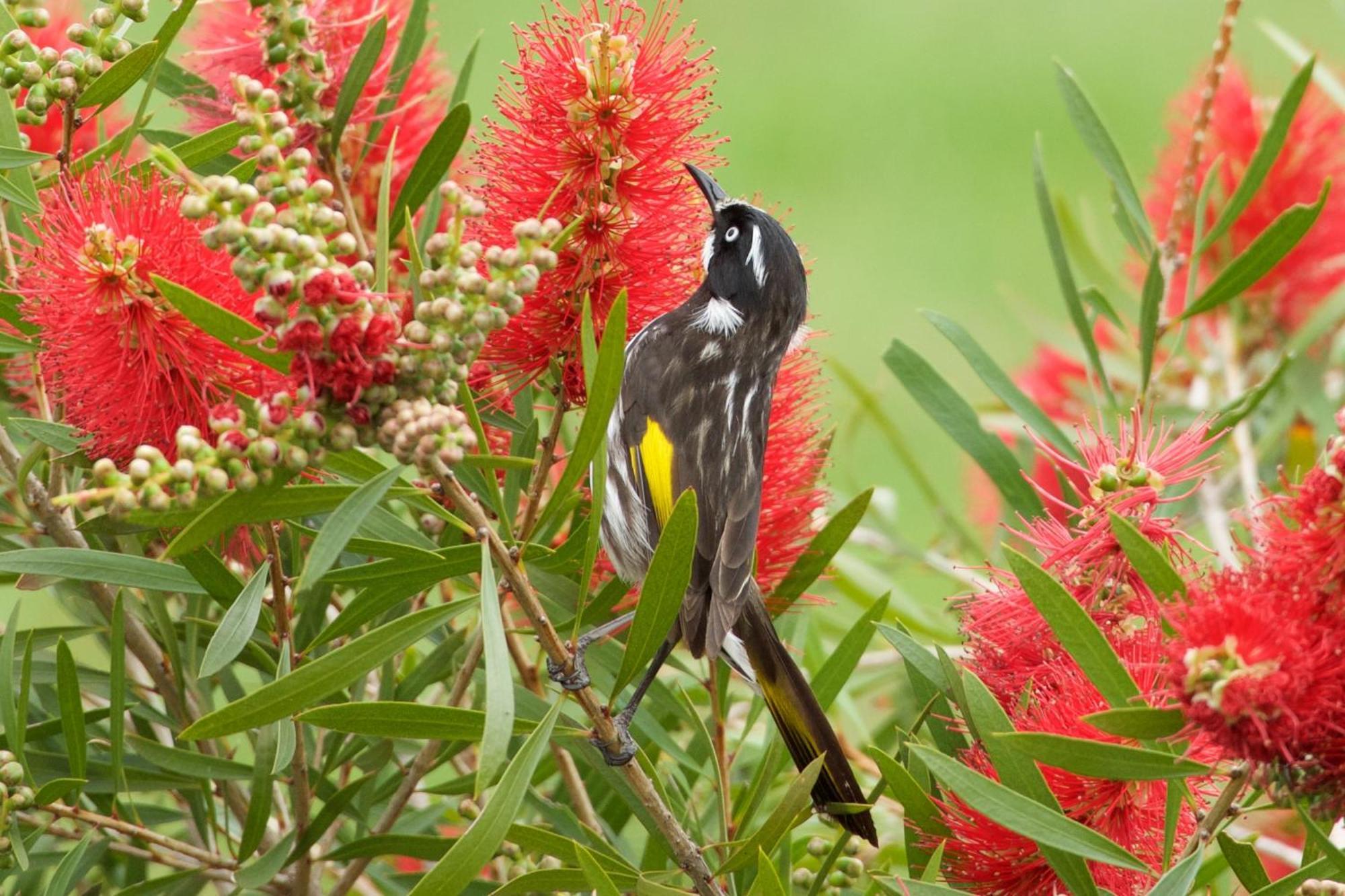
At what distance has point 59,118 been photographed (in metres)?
1.33

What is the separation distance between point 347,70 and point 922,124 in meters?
4.53

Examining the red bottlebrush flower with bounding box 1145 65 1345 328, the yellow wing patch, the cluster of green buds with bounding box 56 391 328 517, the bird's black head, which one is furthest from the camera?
the red bottlebrush flower with bounding box 1145 65 1345 328

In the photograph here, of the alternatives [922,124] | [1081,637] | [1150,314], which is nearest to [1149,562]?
[1081,637]

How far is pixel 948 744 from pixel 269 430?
2.01 ft

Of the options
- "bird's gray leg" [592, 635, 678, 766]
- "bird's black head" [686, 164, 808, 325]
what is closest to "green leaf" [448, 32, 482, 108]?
"bird's black head" [686, 164, 808, 325]

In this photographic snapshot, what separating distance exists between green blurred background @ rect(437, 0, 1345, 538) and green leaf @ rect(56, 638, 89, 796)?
11.5 feet

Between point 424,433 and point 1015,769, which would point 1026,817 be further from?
point 424,433

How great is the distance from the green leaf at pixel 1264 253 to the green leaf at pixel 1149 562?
1.58 ft

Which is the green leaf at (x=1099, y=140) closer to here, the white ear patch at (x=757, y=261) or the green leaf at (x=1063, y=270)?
the green leaf at (x=1063, y=270)

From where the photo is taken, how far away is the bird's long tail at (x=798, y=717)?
4.07 ft

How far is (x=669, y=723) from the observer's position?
55.4 inches

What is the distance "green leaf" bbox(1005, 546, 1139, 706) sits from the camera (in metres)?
0.89

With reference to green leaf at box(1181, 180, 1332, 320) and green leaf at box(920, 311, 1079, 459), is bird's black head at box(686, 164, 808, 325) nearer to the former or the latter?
green leaf at box(920, 311, 1079, 459)

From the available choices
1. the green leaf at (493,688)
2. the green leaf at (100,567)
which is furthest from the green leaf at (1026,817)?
the green leaf at (100,567)
